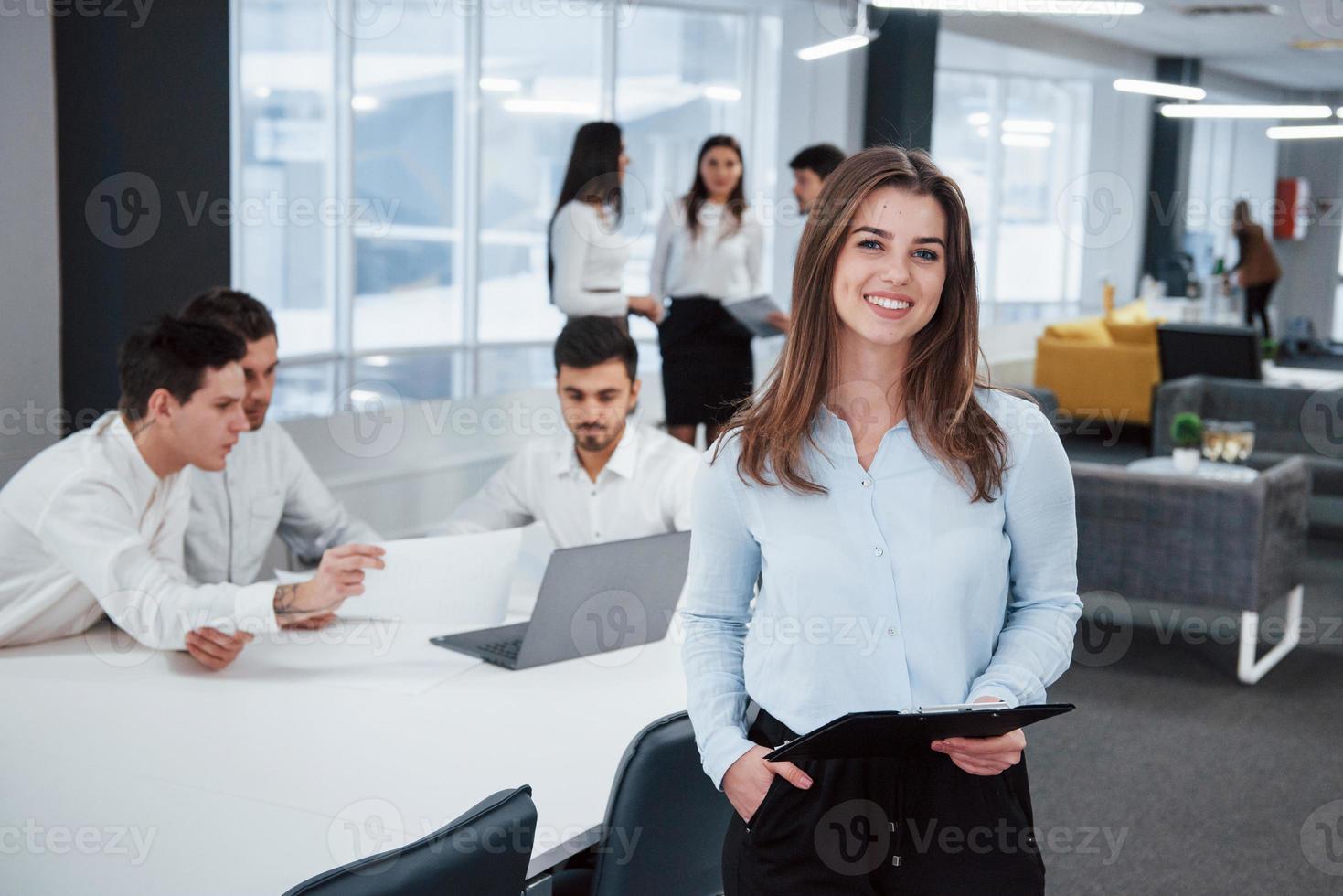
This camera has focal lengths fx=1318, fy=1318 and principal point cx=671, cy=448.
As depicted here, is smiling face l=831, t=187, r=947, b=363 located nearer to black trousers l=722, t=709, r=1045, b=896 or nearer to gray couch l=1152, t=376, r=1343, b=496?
black trousers l=722, t=709, r=1045, b=896

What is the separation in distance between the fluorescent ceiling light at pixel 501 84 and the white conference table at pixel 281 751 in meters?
6.36

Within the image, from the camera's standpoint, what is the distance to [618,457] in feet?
10.1

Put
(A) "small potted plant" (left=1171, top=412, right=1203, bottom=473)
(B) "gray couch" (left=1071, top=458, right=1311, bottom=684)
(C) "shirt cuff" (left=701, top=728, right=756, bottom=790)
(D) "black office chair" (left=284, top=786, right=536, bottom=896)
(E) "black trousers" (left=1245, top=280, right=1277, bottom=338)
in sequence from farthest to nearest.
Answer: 1. (E) "black trousers" (left=1245, top=280, right=1277, bottom=338)
2. (A) "small potted plant" (left=1171, top=412, right=1203, bottom=473)
3. (B) "gray couch" (left=1071, top=458, right=1311, bottom=684)
4. (C) "shirt cuff" (left=701, top=728, right=756, bottom=790)
5. (D) "black office chair" (left=284, top=786, right=536, bottom=896)

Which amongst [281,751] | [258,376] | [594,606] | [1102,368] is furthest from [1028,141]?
[281,751]

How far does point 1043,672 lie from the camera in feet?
4.82

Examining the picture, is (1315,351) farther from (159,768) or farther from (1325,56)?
(159,768)

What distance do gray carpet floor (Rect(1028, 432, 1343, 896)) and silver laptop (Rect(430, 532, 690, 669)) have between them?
1.21 meters

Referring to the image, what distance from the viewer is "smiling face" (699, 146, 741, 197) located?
552 centimetres

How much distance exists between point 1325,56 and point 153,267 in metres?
12.0

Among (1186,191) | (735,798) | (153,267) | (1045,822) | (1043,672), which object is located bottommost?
(1045,822)

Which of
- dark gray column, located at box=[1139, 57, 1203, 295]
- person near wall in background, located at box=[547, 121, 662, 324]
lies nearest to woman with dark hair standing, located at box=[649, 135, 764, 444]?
person near wall in background, located at box=[547, 121, 662, 324]

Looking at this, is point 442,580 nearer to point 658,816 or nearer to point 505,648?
point 505,648

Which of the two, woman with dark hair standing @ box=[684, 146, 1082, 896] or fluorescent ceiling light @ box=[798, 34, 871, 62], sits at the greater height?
fluorescent ceiling light @ box=[798, 34, 871, 62]

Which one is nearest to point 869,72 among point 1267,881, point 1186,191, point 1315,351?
point 1186,191
